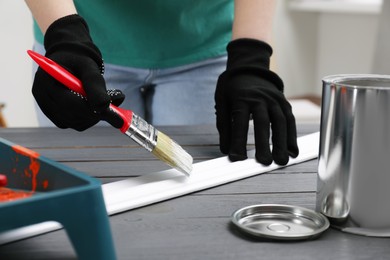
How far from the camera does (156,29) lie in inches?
51.8

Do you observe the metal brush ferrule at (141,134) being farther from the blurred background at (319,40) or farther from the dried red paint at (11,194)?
the blurred background at (319,40)

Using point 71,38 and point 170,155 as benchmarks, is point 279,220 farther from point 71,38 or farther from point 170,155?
point 71,38

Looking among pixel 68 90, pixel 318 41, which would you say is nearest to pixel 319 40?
pixel 318 41

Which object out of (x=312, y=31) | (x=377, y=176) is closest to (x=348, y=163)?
(x=377, y=176)

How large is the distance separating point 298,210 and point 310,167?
0.24m

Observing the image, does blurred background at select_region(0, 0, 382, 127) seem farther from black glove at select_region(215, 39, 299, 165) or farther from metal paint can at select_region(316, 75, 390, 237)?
metal paint can at select_region(316, 75, 390, 237)

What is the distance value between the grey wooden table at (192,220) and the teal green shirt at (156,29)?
1.13 ft

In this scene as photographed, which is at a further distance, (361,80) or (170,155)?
(170,155)

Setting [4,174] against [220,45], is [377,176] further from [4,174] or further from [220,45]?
[220,45]

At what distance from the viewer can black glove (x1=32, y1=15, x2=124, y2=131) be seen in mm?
798

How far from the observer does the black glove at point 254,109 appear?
927 mm

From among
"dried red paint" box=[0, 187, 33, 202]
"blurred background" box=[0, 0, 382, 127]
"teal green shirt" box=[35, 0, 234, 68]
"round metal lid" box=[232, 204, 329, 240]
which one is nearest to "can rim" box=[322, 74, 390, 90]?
"round metal lid" box=[232, 204, 329, 240]

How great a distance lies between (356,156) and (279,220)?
13 centimetres

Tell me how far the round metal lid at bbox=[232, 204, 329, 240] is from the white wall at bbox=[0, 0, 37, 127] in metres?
2.36
